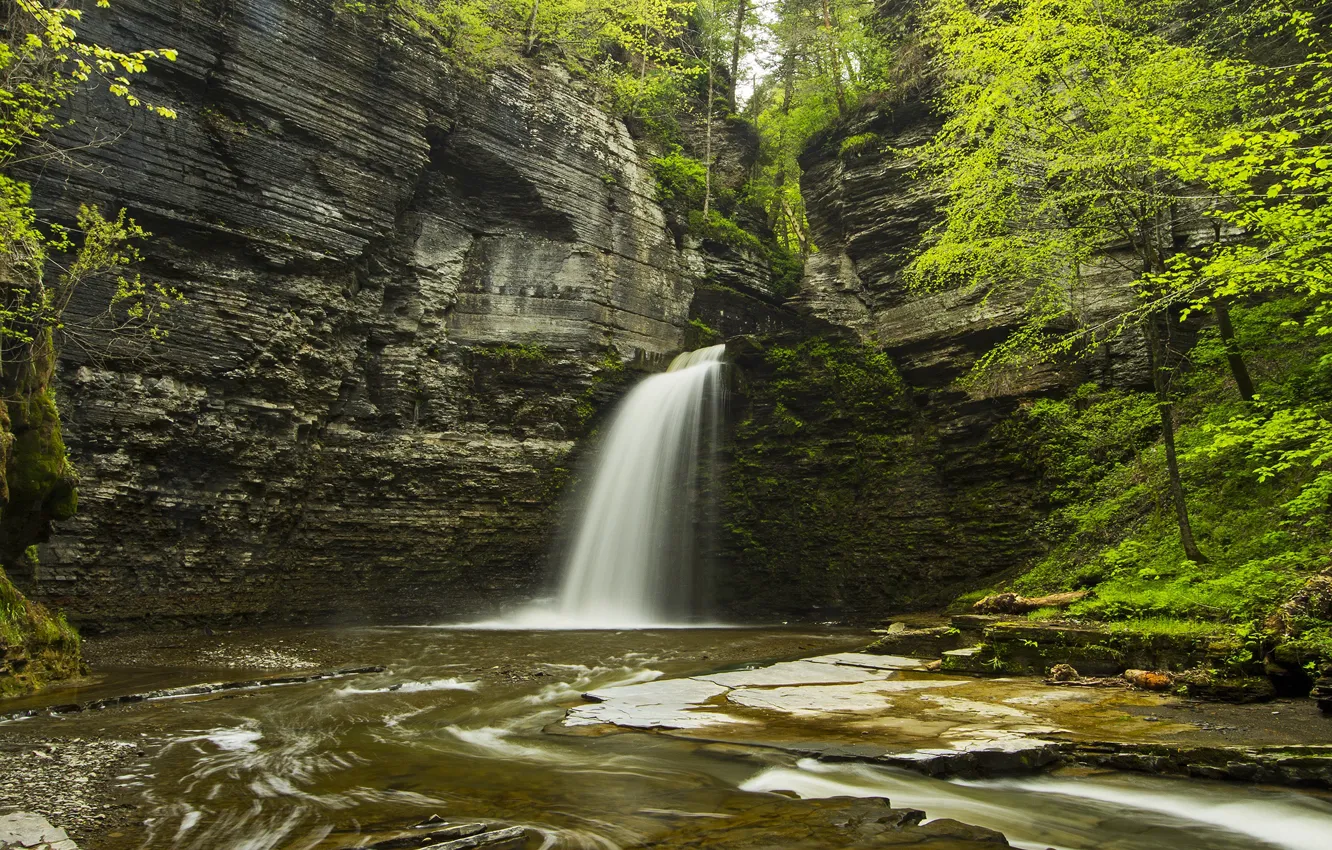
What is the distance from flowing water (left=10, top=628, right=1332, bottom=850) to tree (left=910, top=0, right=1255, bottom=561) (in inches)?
257

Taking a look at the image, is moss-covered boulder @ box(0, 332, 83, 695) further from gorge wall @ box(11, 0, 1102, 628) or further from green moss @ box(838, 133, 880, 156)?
green moss @ box(838, 133, 880, 156)

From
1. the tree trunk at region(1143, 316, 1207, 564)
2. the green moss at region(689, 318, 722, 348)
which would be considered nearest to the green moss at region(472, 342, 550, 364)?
the green moss at region(689, 318, 722, 348)

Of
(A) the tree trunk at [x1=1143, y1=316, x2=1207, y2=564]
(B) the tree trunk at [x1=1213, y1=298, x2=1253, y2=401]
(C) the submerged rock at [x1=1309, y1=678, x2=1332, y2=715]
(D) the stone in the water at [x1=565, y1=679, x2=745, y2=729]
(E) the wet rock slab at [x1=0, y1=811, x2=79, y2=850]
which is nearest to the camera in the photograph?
(E) the wet rock slab at [x1=0, y1=811, x2=79, y2=850]

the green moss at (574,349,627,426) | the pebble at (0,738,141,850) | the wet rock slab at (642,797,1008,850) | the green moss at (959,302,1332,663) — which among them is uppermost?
the green moss at (574,349,627,426)

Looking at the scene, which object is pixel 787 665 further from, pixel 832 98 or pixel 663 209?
pixel 832 98

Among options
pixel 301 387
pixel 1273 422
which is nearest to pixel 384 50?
pixel 301 387

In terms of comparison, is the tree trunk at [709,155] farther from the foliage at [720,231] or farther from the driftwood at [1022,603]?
the driftwood at [1022,603]

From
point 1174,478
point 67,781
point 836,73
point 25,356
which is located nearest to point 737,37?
point 836,73

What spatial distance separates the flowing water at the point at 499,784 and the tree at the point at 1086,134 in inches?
257

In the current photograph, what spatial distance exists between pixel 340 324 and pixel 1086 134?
14.4 metres

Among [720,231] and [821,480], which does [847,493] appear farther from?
[720,231]

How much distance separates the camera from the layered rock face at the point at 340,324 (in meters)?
13.0

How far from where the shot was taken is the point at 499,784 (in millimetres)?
4195

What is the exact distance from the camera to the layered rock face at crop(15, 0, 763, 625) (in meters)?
13.0
